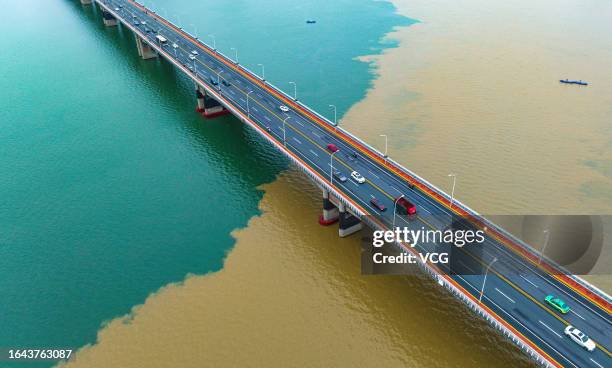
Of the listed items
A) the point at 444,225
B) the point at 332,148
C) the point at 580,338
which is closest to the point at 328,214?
the point at 332,148

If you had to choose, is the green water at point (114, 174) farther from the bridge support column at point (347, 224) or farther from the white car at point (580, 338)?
the white car at point (580, 338)

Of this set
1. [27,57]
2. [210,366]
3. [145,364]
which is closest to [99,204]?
[145,364]

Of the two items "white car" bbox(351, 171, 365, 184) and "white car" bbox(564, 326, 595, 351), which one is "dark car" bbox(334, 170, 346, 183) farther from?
"white car" bbox(564, 326, 595, 351)

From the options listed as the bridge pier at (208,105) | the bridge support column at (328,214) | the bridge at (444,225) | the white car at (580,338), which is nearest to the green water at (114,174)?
the bridge pier at (208,105)

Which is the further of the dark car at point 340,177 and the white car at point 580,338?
the dark car at point 340,177

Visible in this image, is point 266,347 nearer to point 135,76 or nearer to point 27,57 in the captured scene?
point 135,76

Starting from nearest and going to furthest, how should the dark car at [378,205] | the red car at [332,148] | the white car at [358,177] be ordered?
1. the dark car at [378,205]
2. the white car at [358,177]
3. the red car at [332,148]

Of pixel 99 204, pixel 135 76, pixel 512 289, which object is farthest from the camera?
pixel 135 76
